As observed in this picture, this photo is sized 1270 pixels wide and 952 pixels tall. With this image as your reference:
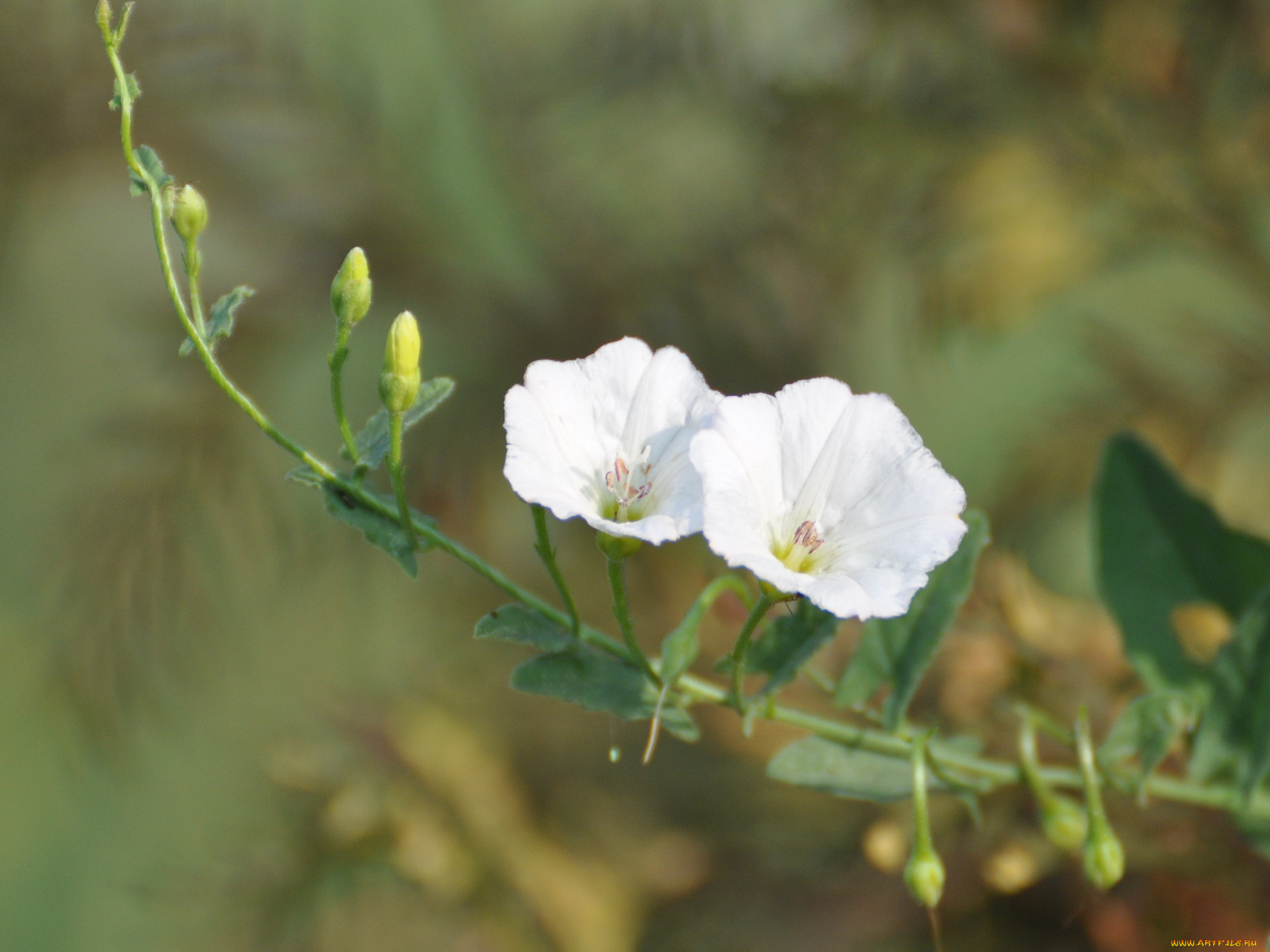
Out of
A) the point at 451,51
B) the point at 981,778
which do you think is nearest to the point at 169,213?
the point at 981,778

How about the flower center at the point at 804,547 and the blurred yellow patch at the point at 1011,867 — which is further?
the blurred yellow patch at the point at 1011,867

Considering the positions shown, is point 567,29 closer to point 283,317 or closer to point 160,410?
point 283,317

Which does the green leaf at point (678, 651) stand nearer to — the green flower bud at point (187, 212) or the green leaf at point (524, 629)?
the green leaf at point (524, 629)

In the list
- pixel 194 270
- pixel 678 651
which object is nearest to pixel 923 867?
pixel 678 651

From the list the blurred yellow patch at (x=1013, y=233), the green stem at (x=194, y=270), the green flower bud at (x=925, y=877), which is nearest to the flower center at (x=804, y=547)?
the green flower bud at (x=925, y=877)

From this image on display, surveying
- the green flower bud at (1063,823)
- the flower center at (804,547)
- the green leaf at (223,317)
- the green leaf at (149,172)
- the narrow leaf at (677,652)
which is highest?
the green leaf at (149,172)

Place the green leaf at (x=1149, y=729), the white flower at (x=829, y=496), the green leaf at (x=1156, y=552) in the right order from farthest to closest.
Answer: the green leaf at (x=1156, y=552) < the green leaf at (x=1149, y=729) < the white flower at (x=829, y=496)

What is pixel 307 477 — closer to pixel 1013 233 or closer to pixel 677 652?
pixel 677 652
